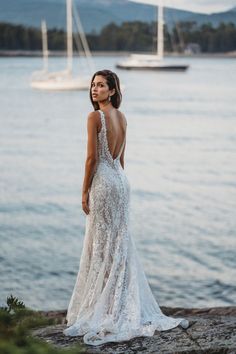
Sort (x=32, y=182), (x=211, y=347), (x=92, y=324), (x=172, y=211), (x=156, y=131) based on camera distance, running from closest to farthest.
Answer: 1. (x=211, y=347)
2. (x=92, y=324)
3. (x=172, y=211)
4. (x=32, y=182)
5. (x=156, y=131)

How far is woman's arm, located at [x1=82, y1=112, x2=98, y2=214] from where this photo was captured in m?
5.41

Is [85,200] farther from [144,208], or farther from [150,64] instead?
[150,64]

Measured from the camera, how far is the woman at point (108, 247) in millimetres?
5434

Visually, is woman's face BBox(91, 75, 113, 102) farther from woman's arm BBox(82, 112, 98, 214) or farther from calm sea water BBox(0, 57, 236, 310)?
calm sea water BBox(0, 57, 236, 310)

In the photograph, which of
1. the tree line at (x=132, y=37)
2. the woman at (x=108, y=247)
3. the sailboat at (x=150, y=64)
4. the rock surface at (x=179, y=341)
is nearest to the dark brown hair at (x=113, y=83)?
the woman at (x=108, y=247)

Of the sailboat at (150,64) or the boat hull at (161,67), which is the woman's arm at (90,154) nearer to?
the sailboat at (150,64)

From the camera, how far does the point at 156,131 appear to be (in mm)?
38219

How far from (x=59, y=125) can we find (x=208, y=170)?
62.1 ft

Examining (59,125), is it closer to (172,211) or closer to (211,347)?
(172,211)

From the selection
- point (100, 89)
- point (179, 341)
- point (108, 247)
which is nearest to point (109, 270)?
point (108, 247)

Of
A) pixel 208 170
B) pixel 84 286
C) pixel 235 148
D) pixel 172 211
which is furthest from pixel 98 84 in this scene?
pixel 235 148

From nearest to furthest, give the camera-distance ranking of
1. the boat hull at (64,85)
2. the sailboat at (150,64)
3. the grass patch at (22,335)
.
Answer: the grass patch at (22,335) < the boat hull at (64,85) < the sailboat at (150,64)

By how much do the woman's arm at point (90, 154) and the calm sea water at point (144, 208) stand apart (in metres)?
4.90

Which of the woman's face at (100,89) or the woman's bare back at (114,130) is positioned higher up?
→ the woman's face at (100,89)
